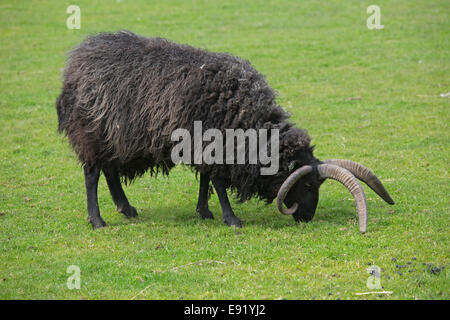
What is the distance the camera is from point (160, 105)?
→ 28.2 feet

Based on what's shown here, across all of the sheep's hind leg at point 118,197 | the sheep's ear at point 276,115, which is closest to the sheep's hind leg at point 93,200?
the sheep's hind leg at point 118,197

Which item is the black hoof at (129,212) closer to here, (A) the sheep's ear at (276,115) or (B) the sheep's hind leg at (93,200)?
(B) the sheep's hind leg at (93,200)

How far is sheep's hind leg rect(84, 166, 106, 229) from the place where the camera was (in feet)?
29.7

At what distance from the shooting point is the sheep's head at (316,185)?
315 inches

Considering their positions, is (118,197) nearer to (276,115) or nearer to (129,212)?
(129,212)

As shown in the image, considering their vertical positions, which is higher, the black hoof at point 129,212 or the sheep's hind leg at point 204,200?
the sheep's hind leg at point 204,200

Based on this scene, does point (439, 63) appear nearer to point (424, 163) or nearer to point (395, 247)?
point (424, 163)

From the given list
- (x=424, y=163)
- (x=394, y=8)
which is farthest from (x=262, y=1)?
(x=424, y=163)

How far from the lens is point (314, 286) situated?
6.55 m

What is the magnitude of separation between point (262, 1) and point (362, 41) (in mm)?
7223

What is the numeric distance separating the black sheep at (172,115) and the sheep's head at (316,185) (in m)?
0.01

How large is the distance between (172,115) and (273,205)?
97.0 inches

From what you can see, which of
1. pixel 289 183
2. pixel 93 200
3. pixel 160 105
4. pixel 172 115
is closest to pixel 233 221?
pixel 289 183

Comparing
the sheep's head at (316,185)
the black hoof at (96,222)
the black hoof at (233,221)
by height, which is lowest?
the black hoof at (96,222)
